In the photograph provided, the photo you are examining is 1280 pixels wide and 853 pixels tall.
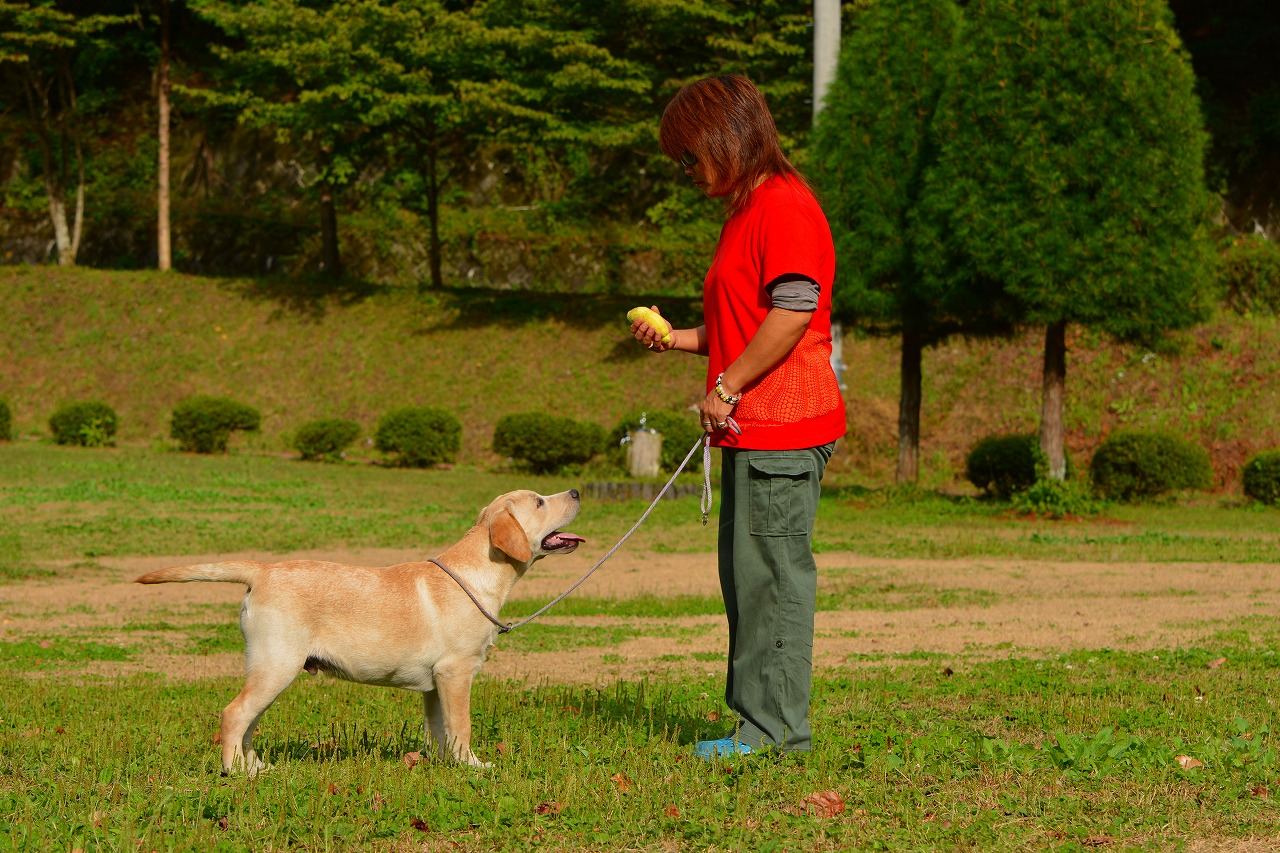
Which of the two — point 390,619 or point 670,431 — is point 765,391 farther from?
point 670,431

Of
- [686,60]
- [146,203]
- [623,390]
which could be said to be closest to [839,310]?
[623,390]

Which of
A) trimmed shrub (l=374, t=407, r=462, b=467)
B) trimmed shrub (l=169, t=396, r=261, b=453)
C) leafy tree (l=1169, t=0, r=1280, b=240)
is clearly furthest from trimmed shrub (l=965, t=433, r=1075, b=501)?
trimmed shrub (l=169, t=396, r=261, b=453)

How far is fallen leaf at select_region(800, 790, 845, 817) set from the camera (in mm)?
4352

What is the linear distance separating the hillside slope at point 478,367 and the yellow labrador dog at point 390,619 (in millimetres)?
→ 20163

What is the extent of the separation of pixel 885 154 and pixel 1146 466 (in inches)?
254

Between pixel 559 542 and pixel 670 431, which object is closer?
pixel 559 542

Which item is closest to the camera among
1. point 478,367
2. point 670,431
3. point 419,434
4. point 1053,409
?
point 1053,409

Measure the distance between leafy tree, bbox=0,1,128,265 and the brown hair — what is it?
111 ft

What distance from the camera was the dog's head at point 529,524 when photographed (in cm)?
532

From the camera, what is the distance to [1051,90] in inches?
686

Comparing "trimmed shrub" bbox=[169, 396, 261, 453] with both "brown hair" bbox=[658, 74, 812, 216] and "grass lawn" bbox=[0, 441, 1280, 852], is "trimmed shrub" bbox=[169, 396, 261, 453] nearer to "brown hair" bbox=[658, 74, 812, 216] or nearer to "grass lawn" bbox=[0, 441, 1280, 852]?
"grass lawn" bbox=[0, 441, 1280, 852]

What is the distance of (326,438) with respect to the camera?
25.9m

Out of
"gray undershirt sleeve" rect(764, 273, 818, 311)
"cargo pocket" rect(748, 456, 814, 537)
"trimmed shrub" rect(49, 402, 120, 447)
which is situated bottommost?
"trimmed shrub" rect(49, 402, 120, 447)

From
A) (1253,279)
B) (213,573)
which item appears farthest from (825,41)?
(213,573)
